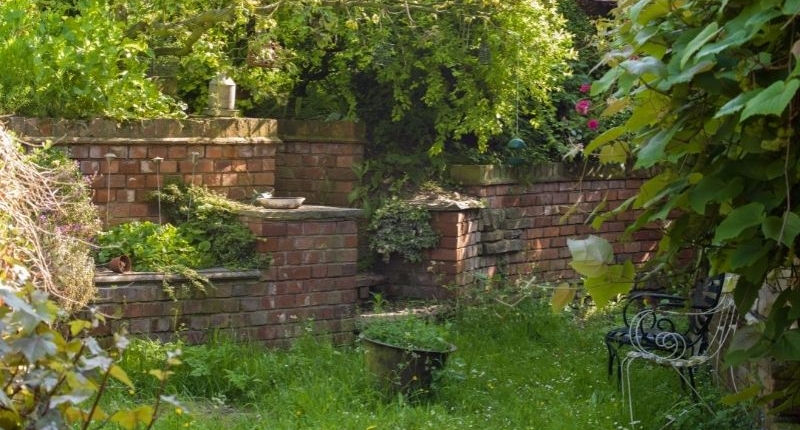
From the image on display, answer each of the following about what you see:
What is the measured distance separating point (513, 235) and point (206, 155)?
2.58m

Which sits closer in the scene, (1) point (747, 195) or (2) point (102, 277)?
(1) point (747, 195)

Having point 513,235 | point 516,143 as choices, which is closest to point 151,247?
point 516,143

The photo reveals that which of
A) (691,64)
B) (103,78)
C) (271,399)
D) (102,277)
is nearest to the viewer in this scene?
(691,64)

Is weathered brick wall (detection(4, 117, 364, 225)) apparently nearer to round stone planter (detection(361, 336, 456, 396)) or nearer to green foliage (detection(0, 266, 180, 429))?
round stone planter (detection(361, 336, 456, 396))

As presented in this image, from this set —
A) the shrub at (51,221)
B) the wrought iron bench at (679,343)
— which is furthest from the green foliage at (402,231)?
the shrub at (51,221)

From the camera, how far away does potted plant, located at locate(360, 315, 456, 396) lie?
586cm

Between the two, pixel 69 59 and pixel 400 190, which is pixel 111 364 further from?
pixel 400 190

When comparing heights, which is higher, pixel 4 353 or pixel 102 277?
pixel 4 353

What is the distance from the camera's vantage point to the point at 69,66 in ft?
21.6

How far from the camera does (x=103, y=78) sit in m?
6.78

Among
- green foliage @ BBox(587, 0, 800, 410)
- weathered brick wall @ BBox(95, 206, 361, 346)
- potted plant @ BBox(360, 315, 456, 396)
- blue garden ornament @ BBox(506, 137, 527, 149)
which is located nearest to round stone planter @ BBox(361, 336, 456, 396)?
potted plant @ BBox(360, 315, 456, 396)

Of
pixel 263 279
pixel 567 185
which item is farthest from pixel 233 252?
pixel 567 185

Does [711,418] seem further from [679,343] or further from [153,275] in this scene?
[153,275]

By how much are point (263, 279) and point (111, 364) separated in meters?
4.42
